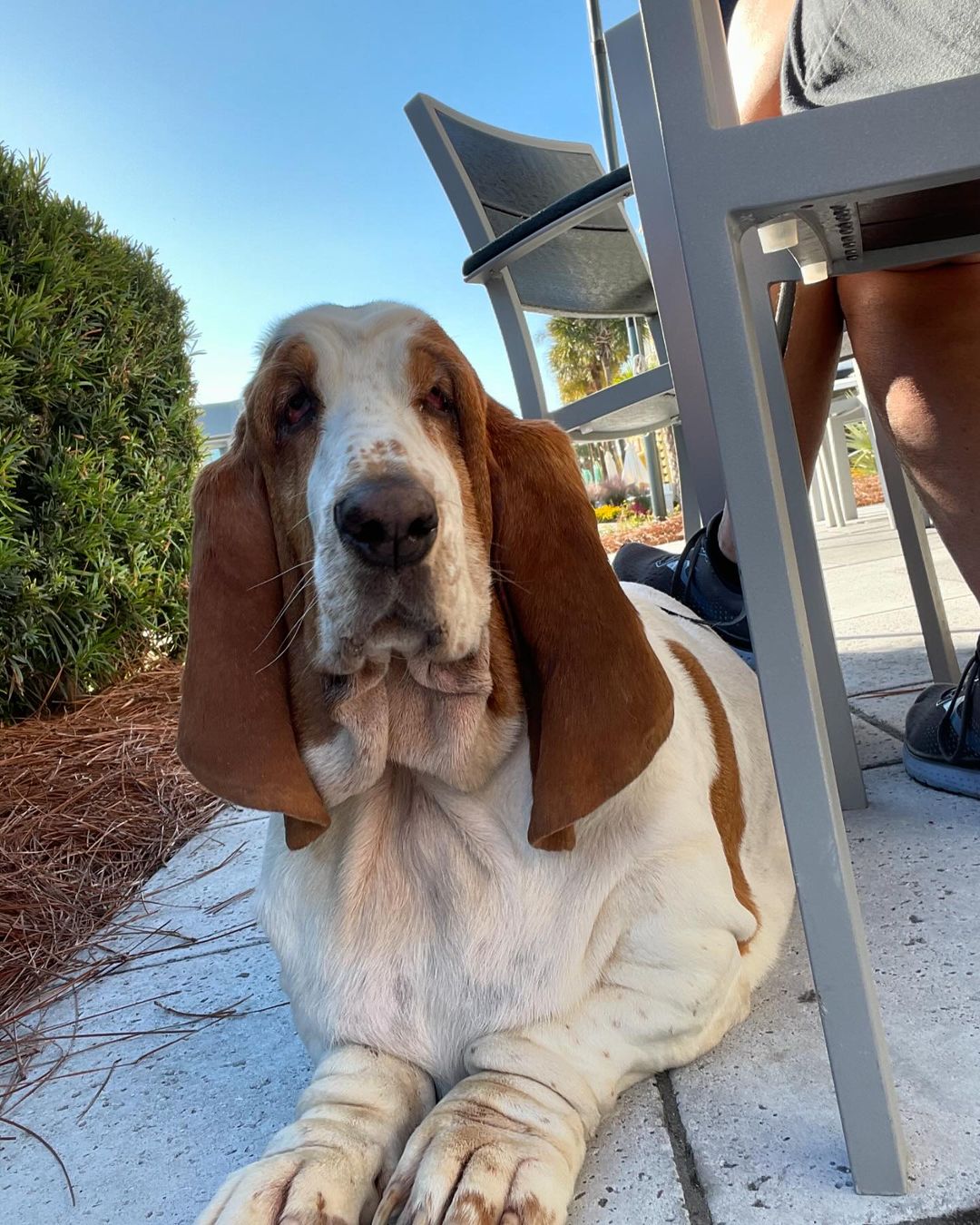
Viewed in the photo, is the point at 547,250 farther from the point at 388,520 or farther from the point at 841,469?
the point at 841,469

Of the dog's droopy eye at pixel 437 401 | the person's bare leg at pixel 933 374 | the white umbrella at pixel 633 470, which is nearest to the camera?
the dog's droopy eye at pixel 437 401

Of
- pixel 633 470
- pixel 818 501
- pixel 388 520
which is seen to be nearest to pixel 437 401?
pixel 388 520

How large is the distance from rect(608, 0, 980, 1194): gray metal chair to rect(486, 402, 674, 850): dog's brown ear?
27 centimetres

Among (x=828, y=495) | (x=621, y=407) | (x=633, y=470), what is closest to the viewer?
(x=621, y=407)

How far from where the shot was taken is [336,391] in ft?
4.60

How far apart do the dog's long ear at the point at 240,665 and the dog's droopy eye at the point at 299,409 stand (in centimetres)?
10

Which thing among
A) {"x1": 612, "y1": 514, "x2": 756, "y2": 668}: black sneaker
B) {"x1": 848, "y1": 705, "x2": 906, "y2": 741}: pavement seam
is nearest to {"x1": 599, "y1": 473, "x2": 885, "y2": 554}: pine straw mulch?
{"x1": 848, "y1": 705, "x2": 906, "y2": 741}: pavement seam

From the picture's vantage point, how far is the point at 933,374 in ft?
6.85

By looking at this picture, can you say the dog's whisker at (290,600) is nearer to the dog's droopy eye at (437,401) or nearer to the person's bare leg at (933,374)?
the dog's droopy eye at (437,401)

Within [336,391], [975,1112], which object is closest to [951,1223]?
[975,1112]

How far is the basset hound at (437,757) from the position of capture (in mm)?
1280

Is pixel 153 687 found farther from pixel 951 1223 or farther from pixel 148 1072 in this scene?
pixel 951 1223

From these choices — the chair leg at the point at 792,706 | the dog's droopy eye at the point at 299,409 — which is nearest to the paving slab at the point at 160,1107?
the chair leg at the point at 792,706

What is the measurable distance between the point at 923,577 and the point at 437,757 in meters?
1.81
